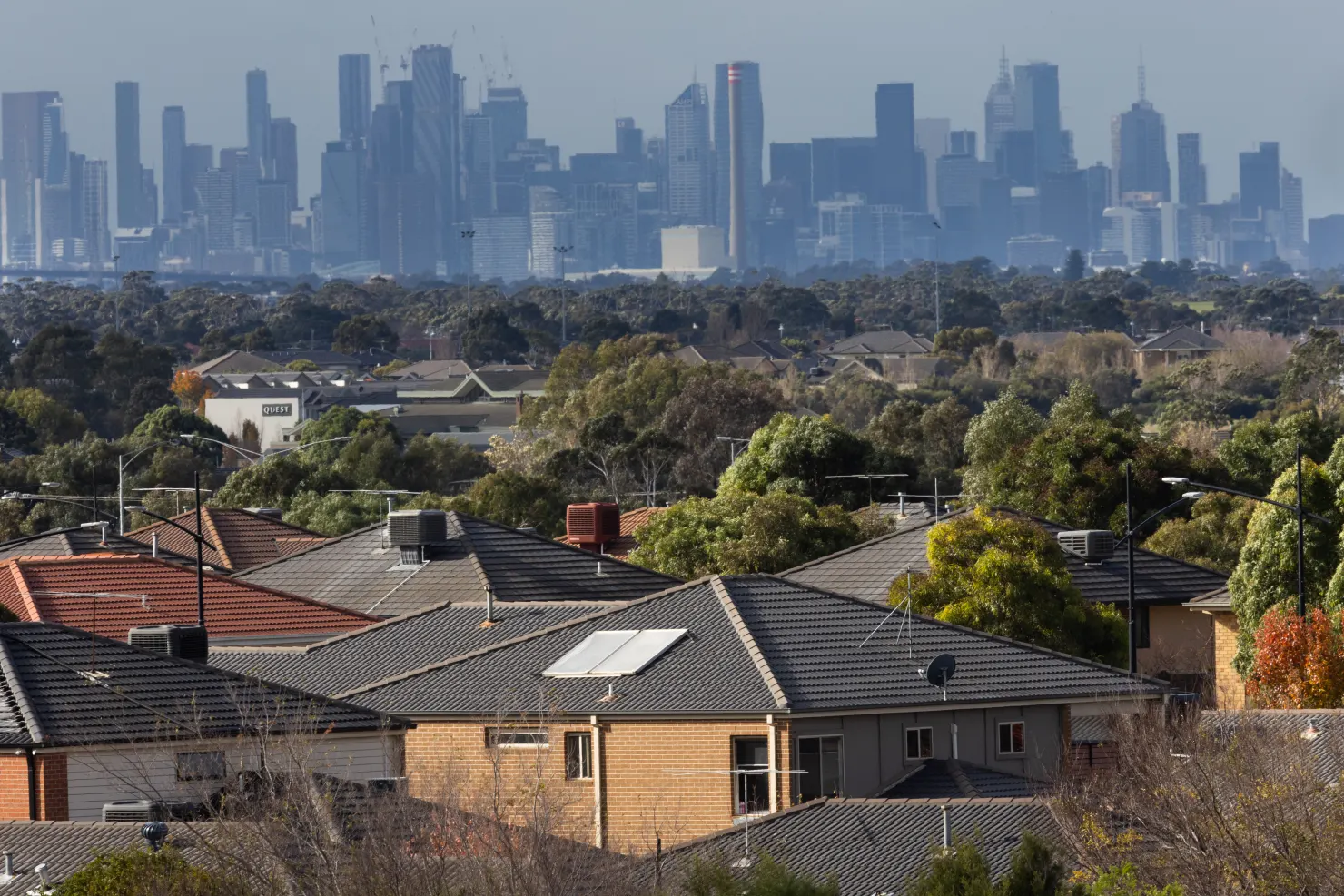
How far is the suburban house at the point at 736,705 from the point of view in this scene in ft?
113

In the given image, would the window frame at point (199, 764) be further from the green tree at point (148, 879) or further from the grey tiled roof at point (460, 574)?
the grey tiled roof at point (460, 574)

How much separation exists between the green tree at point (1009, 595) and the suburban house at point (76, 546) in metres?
14.4

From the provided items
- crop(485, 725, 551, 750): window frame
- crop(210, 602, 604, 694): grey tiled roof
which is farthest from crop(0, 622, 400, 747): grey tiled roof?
crop(210, 602, 604, 694): grey tiled roof

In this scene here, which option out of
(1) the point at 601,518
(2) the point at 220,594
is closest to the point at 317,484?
(1) the point at 601,518

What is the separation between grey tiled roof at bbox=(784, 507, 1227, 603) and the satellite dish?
14.4 meters

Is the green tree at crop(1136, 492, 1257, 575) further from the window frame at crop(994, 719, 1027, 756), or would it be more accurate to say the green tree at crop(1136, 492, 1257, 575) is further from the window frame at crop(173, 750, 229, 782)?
the window frame at crop(173, 750, 229, 782)

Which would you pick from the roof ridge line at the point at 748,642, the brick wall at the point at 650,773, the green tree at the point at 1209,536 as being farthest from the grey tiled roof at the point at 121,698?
the green tree at the point at 1209,536

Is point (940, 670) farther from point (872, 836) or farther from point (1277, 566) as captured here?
point (1277, 566)

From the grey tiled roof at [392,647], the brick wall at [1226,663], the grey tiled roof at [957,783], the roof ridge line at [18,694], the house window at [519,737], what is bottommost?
the brick wall at [1226,663]

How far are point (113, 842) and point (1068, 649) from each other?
25.1m

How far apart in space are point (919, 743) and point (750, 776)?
2.73m

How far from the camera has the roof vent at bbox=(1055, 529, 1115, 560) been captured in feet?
180

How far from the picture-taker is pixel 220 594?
1925 inches

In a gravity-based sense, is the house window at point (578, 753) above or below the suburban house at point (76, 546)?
below
